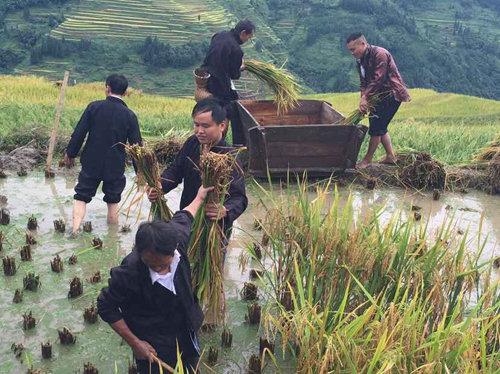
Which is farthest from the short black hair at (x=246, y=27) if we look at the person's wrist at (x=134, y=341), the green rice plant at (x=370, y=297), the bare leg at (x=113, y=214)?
the person's wrist at (x=134, y=341)

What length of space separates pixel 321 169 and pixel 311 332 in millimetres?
4087

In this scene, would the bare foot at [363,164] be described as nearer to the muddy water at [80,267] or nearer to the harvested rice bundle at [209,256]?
the muddy water at [80,267]

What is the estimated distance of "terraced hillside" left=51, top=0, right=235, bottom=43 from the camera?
57.9 m

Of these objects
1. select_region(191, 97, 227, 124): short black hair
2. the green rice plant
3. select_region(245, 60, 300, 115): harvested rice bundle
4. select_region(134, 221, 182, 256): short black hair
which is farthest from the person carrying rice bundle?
select_region(134, 221, 182, 256): short black hair

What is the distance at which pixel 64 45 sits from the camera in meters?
53.4

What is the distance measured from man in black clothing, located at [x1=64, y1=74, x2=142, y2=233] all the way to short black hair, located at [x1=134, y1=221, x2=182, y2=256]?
2.44 meters

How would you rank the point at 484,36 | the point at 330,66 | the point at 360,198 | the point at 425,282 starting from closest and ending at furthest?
the point at 425,282, the point at 360,198, the point at 330,66, the point at 484,36

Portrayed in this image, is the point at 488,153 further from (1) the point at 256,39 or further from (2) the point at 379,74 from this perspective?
(1) the point at 256,39

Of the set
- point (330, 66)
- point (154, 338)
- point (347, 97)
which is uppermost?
point (154, 338)

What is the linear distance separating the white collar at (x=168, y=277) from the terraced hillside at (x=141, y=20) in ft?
189

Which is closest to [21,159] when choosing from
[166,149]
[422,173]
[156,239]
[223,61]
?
[166,149]

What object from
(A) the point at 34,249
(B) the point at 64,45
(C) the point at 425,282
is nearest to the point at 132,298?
(C) the point at 425,282

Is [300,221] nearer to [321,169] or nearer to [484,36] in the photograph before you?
[321,169]

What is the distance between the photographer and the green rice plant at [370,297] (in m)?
2.49
